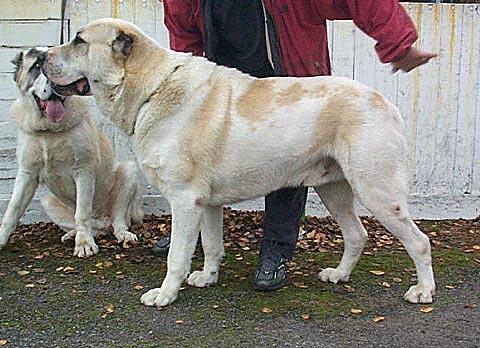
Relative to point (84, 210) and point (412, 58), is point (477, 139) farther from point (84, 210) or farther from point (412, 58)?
point (84, 210)

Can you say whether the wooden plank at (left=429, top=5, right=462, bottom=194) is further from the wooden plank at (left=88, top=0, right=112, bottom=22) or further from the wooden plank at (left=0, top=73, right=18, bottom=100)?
→ the wooden plank at (left=0, top=73, right=18, bottom=100)

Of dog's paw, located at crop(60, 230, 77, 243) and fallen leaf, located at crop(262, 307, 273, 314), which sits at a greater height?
fallen leaf, located at crop(262, 307, 273, 314)

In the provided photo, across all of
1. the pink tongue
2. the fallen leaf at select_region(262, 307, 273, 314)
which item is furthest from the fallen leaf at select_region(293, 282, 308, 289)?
the pink tongue

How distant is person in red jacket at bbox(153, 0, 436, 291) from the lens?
3896 millimetres

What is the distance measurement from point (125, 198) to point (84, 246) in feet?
2.19

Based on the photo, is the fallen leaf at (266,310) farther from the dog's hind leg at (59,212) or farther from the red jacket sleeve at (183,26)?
the dog's hind leg at (59,212)

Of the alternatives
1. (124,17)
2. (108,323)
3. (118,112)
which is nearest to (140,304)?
(108,323)

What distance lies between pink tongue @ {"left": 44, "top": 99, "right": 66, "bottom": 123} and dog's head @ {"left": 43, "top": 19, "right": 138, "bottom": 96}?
1029 mm

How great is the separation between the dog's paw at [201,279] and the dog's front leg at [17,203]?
144cm

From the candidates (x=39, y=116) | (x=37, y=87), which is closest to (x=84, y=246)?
(x=39, y=116)

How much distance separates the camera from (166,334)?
11.5 feet

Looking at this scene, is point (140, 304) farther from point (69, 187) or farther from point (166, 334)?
point (69, 187)

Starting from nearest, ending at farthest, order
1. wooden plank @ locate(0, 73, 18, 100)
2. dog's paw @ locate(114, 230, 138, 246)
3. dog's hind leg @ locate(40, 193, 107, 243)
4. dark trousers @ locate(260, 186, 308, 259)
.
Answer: dark trousers @ locate(260, 186, 308, 259) < dog's paw @ locate(114, 230, 138, 246) < dog's hind leg @ locate(40, 193, 107, 243) < wooden plank @ locate(0, 73, 18, 100)

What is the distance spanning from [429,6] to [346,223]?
252 cm
